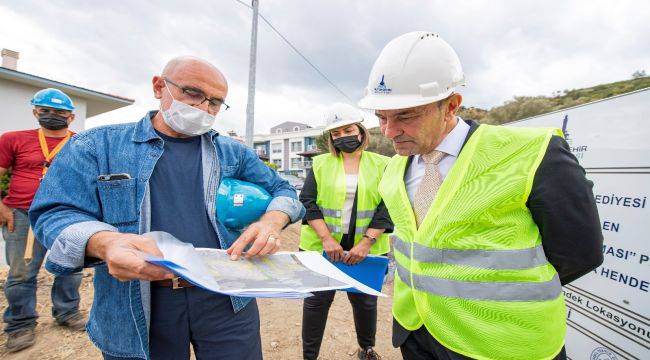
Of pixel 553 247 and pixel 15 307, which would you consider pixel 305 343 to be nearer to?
pixel 553 247

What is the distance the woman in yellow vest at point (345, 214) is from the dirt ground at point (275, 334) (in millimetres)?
372

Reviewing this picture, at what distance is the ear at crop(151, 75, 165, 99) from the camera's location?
1.65 meters

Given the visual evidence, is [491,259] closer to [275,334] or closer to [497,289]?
[497,289]

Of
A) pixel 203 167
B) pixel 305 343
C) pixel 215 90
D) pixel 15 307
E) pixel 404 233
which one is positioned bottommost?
pixel 305 343

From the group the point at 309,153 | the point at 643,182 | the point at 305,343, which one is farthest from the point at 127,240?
the point at 309,153

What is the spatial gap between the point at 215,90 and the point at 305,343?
2.32 metres

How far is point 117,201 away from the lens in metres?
1.36

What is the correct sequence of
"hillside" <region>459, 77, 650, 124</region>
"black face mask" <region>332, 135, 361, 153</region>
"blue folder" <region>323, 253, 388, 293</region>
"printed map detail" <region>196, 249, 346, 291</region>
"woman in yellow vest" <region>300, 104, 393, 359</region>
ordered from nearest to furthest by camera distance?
"printed map detail" <region>196, 249, 346, 291</region> < "blue folder" <region>323, 253, 388, 293</region> < "woman in yellow vest" <region>300, 104, 393, 359</region> < "black face mask" <region>332, 135, 361, 153</region> < "hillside" <region>459, 77, 650, 124</region>

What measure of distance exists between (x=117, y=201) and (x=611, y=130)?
298 centimetres

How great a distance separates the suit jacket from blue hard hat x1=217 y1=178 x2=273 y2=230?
1166 mm

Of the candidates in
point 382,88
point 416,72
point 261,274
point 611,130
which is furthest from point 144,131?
point 611,130

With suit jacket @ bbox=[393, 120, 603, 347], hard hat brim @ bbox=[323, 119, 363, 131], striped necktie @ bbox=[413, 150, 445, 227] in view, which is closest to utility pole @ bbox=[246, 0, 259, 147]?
hard hat brim @ bbox=[323, 119, 363, 131]

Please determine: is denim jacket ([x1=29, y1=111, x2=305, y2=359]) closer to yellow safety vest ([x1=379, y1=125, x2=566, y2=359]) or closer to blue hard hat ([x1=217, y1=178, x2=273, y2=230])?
blue hard hat ([x1=217, y1=178, x2=273, y2=230])

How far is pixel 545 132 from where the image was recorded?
1270mm
